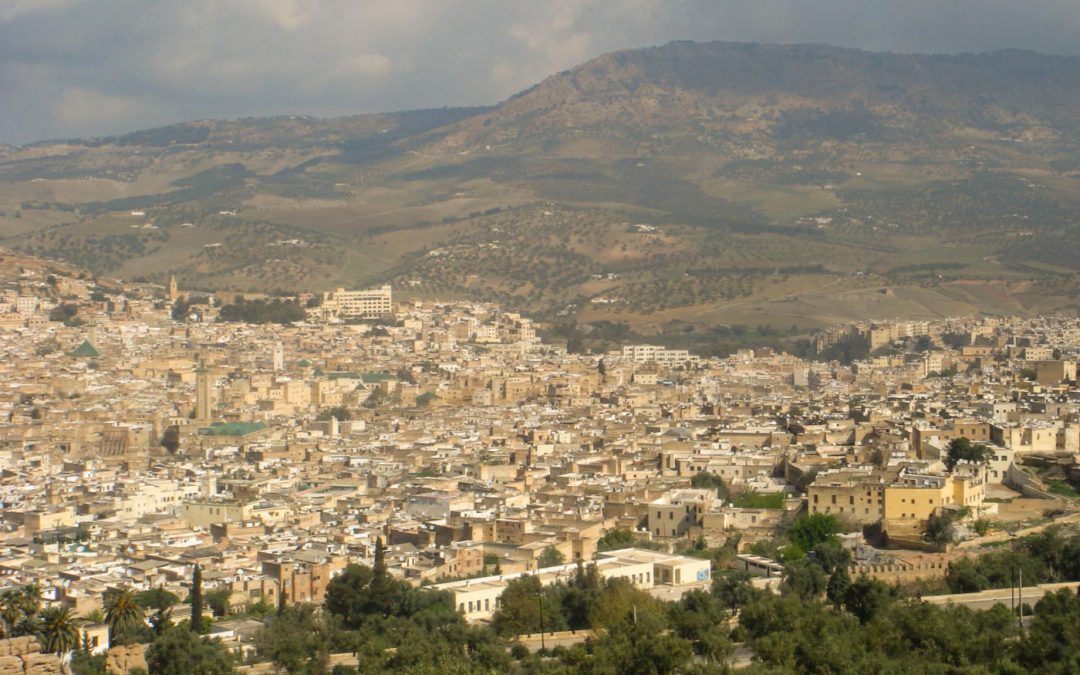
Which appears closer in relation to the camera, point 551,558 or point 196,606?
point 196,606

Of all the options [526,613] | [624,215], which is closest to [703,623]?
[526,613]

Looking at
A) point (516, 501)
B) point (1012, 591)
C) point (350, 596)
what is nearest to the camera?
point (1012, 591)

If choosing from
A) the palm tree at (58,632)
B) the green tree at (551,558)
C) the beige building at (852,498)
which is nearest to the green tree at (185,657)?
the palm tree at (58,632)

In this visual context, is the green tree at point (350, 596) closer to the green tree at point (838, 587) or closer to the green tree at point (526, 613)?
the green tree at point (526, 613)

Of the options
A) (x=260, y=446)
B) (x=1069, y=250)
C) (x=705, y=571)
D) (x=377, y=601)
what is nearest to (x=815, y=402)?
(x=260, y=446)

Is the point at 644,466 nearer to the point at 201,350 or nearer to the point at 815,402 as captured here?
the point at 815,402

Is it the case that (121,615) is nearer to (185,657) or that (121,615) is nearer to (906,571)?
(185,657)

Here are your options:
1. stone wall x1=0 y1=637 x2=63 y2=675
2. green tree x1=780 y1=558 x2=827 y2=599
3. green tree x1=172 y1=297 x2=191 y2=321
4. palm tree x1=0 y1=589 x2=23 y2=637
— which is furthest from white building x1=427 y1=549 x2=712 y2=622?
green tree x1=172 y1=297 x2=191 y2=321
